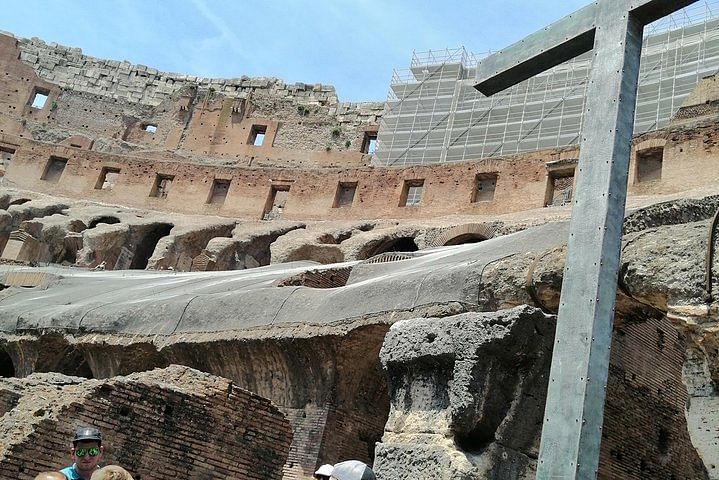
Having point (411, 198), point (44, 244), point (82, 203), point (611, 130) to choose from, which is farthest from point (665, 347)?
point (82, 203)

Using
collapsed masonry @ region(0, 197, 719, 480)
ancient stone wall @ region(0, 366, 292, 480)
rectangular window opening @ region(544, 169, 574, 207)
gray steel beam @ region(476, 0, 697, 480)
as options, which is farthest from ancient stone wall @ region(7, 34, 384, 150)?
gray steel beam @ region(476, 0, 697, 480)

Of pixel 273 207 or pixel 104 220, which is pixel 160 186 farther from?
pixel 273 207

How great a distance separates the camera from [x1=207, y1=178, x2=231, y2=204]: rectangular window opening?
1151 inches

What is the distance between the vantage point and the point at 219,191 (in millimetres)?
29547

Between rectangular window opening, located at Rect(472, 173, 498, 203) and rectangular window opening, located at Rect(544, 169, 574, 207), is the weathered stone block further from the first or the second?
rectangular window opening, located at Rect(472, 173, 498, 203)

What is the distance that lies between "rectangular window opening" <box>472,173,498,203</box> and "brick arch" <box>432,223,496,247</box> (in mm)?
3155

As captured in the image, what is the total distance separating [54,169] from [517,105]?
19024 millimetres

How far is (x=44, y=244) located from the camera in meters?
24.8

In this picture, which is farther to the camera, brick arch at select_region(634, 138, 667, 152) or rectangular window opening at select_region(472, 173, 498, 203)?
rectangular window opening at select_region(472, 173, 498, 203)

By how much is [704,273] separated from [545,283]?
1795mm

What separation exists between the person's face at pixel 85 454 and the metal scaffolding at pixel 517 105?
948 inches

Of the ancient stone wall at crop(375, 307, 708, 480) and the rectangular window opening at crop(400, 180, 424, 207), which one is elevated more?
the rectangular window opening at crop(400, 180, 424, 207)

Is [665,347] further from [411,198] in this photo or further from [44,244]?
[44,244]

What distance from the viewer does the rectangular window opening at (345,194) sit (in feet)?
88.8
